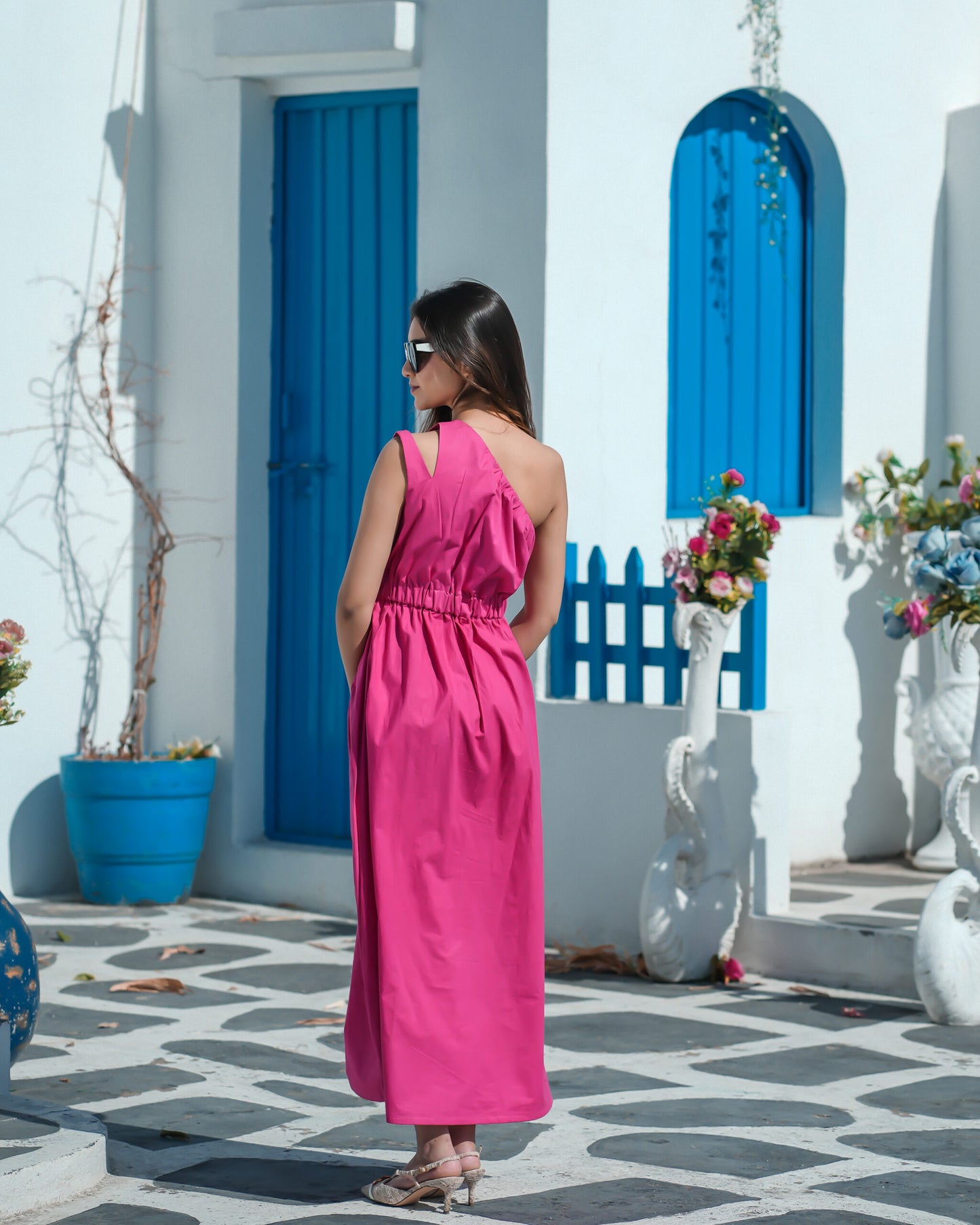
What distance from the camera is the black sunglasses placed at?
360 cm

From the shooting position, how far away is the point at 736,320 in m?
7.16

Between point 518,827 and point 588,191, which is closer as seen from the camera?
point 518,827

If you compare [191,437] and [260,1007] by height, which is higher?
[191,437]

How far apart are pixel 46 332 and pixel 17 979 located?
3.62 meters

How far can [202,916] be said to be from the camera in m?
6.86

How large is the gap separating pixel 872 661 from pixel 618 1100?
132 inches

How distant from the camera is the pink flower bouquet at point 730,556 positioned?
5.80 m

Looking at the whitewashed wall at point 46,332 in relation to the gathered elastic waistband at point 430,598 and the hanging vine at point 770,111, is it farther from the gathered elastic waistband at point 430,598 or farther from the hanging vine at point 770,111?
the gathered elastic waistband at point 430,598

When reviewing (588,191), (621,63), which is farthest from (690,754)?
(621,63)

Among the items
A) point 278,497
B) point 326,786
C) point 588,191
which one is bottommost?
point 326,786

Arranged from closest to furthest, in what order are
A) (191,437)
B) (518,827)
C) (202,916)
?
(518,827)
(202,916)
(191,437)

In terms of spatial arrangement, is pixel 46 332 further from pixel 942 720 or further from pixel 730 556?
pixel 942 720

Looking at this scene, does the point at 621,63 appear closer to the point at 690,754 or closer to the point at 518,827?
the point at 690,754

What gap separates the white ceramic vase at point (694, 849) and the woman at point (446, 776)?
7.15 ft
